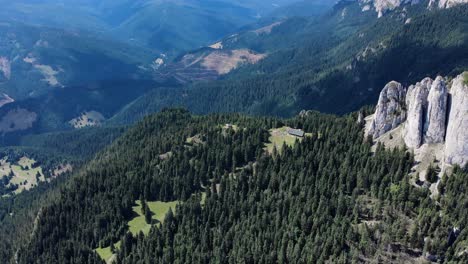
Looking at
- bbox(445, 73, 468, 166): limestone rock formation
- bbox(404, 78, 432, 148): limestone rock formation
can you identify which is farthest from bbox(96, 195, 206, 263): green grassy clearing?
bbox(445, 73, 468, 166): limestone rock formation

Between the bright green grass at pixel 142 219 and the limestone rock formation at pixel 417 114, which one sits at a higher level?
the limestone rock formation at pixel 417 114

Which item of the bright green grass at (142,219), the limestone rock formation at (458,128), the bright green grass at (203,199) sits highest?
the limestone rock formation at (458,128)

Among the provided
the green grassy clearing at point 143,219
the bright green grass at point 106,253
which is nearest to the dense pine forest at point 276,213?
the bright green grass at point 106,253

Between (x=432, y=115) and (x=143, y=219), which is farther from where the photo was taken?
(x=143, y=219)

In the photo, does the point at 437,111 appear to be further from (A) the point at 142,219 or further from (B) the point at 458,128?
(A) the point at 142,219

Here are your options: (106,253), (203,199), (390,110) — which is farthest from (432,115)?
(106,253)

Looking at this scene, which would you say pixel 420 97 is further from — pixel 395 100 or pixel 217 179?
pixel 217 179

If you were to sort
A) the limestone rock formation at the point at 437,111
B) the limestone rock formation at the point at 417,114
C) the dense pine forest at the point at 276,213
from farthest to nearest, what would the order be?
the limestone rock formation at the point at 417,114 < the limestone rock formation at the point at 437,111 < the dense pine forest at the point at 276,213

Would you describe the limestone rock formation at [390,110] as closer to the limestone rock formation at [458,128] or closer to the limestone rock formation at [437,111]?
the limestone rock formation at [437,111]
